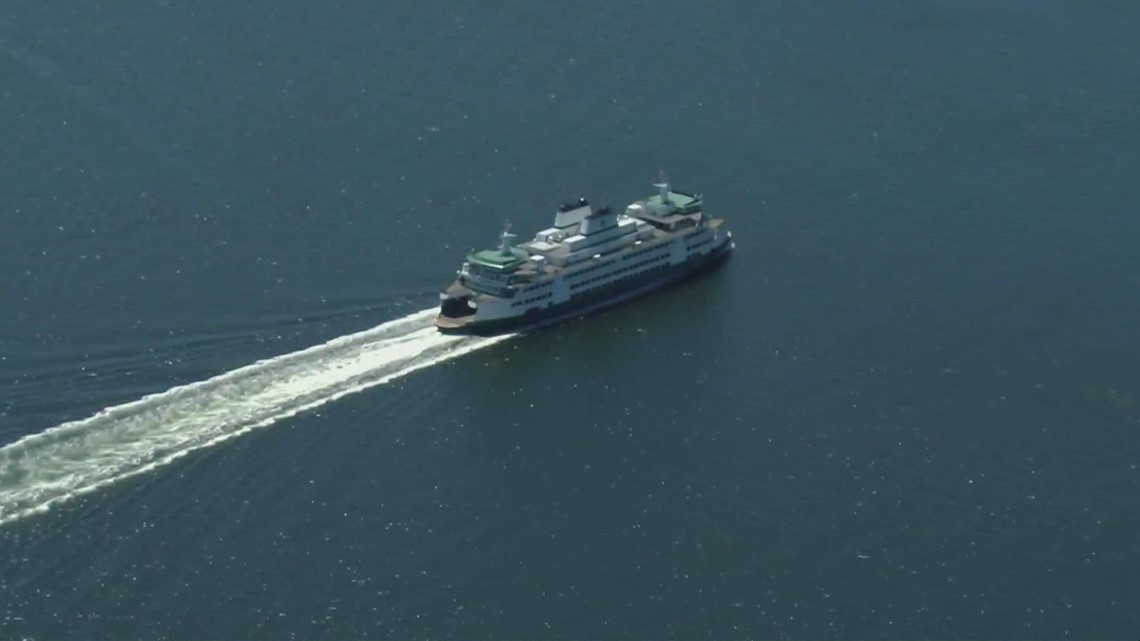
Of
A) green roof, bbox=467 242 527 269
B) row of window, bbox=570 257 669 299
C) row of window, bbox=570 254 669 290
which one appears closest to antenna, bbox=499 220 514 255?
green roof, bbox=467 242 527 269

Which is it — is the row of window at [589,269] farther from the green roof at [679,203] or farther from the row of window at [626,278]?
the green roof at [679,203]

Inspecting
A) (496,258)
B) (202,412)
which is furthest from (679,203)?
(202,412)

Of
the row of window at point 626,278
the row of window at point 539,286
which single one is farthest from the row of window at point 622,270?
the row of window at point 539,286

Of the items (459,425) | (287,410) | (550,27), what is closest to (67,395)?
(287,410)

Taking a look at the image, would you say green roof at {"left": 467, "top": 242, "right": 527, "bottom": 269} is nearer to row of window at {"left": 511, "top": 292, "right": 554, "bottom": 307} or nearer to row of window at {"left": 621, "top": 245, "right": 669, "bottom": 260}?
row of window at {"left": 511, "top": 292, "right": 554, "bottom": 307}

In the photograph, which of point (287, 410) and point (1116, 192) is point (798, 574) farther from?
point (1116, 192)

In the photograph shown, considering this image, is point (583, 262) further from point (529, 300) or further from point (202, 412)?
point (202, 412)
